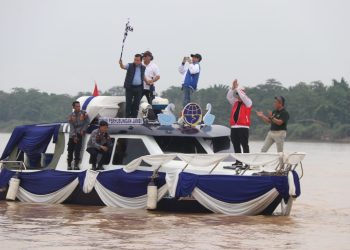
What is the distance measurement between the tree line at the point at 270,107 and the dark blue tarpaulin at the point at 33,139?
140 feet

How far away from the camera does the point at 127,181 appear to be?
17922mm

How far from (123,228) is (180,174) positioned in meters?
2.23

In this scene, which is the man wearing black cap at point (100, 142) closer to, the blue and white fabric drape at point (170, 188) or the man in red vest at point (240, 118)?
the blue and white fabric drape at point (170, 188)

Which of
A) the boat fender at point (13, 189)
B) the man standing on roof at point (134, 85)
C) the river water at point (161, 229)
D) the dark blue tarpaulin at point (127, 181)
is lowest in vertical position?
the river water at point (161, 229)

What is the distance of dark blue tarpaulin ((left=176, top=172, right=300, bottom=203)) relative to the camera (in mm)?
16703

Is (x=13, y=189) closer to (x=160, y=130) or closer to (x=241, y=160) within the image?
(x=160, y=130)

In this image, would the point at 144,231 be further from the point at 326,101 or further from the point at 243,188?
the point at 326,101

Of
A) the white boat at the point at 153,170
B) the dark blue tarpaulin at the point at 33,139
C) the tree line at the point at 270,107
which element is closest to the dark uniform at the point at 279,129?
the white boat at the point at 153,170

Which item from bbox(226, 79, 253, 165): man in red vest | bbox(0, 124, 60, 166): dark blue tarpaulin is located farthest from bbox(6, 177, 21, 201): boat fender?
bbox(226, 79, 253, 165): man in red vest

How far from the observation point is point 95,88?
68.5ft

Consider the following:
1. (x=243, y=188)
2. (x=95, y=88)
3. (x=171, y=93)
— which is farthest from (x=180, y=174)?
(x=171, y=93)

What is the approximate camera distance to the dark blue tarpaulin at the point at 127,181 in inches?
698

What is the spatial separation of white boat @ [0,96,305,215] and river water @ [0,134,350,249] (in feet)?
1.03

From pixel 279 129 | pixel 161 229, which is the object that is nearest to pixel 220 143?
pixel 279 129
